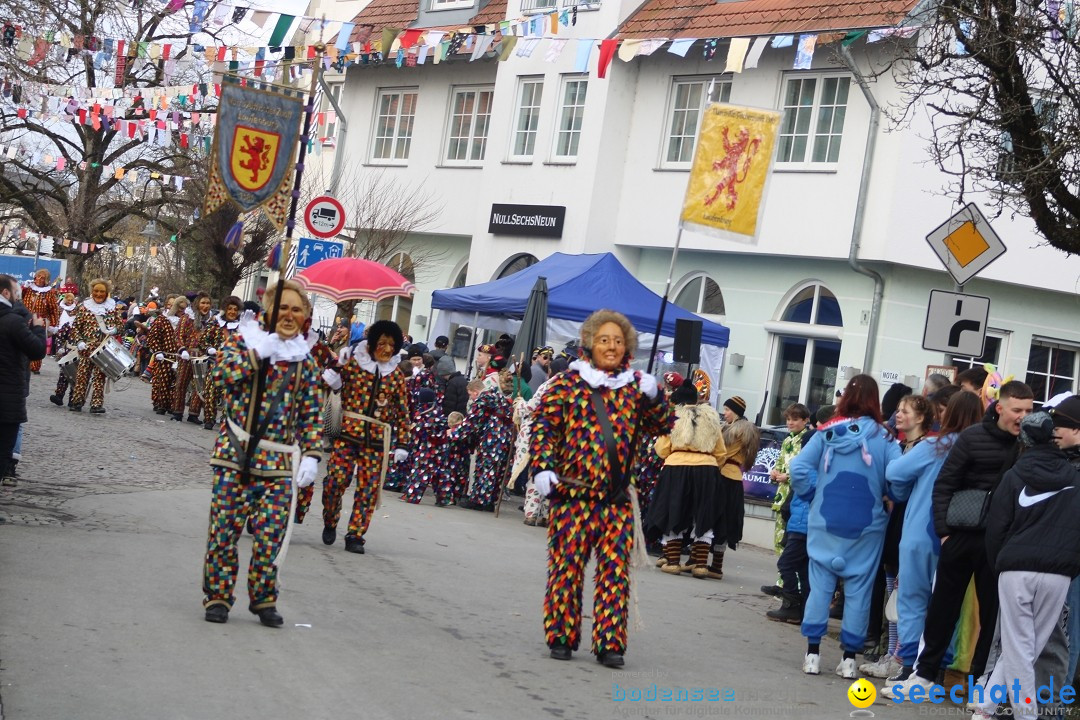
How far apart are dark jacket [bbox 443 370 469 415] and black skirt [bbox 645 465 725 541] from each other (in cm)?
464

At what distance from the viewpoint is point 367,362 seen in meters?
11.6

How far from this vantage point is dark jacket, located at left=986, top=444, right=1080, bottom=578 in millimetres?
7258

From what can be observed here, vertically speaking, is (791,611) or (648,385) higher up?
(648,385)

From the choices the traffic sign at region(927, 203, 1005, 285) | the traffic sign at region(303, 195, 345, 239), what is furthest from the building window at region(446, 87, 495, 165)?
the traffic sign at region(927, 203, 1005, 285)

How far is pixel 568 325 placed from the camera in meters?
20.2

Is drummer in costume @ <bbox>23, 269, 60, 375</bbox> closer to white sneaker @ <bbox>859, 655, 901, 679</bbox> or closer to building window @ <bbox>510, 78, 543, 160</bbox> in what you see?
building window @ <bbox>510, 78, 543, 160</bbox>

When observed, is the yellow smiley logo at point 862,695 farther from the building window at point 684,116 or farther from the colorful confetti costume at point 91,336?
the building window at point 684,116

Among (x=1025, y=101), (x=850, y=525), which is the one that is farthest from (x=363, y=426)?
(x=1025, y=101)

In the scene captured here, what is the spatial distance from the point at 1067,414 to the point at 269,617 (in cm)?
429

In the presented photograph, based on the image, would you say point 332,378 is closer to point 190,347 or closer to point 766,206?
point 190,347

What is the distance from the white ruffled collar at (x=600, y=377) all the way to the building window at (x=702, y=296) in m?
17.3

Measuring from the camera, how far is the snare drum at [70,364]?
21172 millimetres

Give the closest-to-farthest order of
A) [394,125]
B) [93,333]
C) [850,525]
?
1. [850,525]
2. [93,333]
3. [394,125]

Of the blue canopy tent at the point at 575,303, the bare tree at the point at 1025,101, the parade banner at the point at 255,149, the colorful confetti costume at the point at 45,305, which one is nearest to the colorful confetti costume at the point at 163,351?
the colorful confetti costume at the point at 45,305
